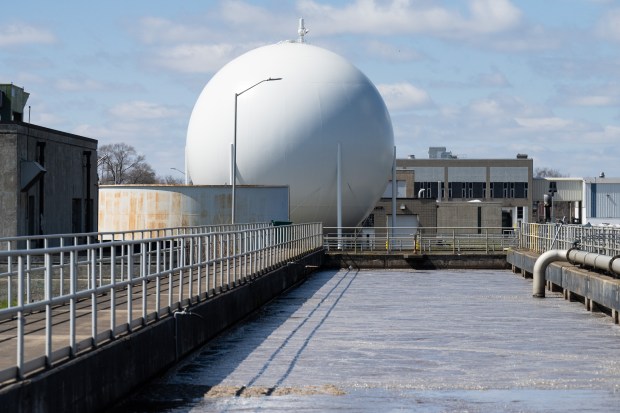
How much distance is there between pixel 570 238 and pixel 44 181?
18.4 m

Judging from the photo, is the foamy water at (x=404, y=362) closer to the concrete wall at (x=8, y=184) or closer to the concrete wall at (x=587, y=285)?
the concrete wall at (x=587, y=285)

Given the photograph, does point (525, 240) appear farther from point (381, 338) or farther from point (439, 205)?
point (439, 205)

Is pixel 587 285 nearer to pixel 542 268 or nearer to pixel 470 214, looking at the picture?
pixel 542 268

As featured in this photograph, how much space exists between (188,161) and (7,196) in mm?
27149

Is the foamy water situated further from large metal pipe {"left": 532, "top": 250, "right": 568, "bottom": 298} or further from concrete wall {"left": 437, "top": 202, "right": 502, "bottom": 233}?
A: concrete wall {"left": 437, "top": 202, "right": 502, "bottom": 233}

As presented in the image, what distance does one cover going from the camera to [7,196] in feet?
122

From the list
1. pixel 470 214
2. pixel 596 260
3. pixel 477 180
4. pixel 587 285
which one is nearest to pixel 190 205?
pixel 596 260

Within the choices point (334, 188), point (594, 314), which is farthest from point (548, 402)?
point (334, 188)

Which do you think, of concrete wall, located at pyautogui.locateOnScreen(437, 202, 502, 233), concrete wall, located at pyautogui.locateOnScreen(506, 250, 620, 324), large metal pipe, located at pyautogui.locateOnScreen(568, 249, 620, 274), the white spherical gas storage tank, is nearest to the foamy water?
concrete wall, located at pyautogui.locateOnScreen(506, 250, 620, 324)

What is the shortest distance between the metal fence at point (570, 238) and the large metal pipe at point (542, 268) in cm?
52

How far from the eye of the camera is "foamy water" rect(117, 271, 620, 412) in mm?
13500

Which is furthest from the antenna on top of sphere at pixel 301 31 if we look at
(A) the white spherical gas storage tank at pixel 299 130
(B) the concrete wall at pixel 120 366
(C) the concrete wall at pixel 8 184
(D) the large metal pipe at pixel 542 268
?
(B) the concrete wall at pixel 120 366

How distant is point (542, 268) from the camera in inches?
1268

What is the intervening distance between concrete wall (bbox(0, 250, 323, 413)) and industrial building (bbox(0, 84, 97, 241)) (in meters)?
16.8
